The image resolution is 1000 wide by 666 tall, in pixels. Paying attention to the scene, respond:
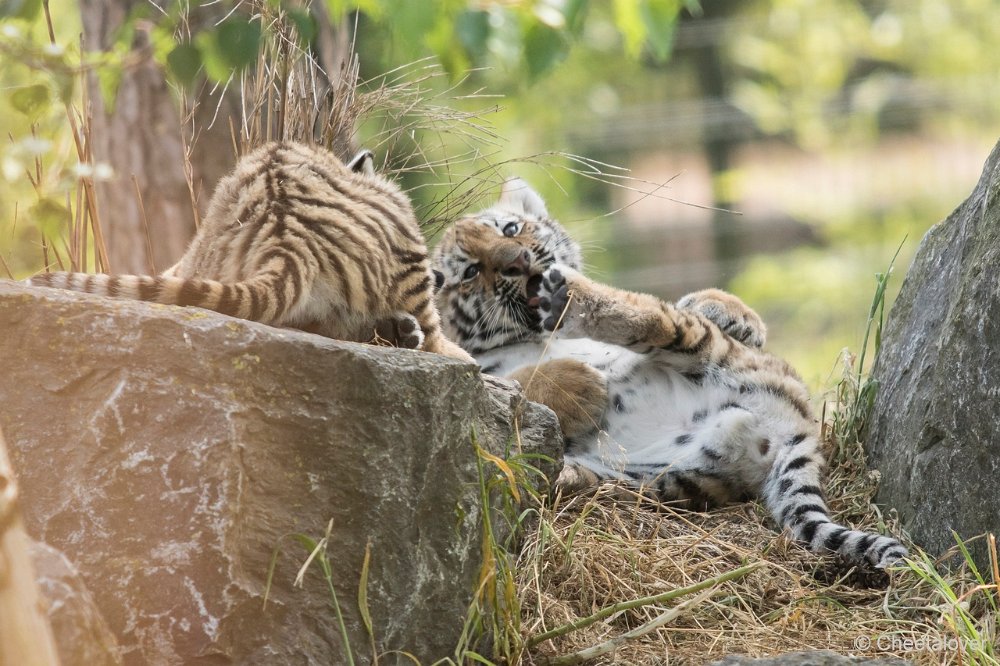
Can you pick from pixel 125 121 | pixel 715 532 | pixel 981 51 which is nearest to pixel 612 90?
pixel 981 51

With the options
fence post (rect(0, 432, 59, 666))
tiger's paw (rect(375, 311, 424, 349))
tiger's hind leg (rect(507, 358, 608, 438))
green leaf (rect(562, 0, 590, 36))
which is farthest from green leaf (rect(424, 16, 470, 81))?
fence post (rect(0, 432, 59, 666))

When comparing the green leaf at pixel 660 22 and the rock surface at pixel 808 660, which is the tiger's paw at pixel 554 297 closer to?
the green leaf at pixel 660 22

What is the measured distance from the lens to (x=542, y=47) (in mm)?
2600

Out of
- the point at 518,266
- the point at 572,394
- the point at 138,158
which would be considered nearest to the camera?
the point at 572,394

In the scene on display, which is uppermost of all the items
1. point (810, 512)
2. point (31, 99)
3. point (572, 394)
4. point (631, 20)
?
point (631, 20)

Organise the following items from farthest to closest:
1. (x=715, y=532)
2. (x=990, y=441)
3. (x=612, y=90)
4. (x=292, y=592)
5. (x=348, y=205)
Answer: (x=612, y=90) < (x=715, y=532) < (x=348, y=205) < (x=990, y=441) < (x=292, y=592)

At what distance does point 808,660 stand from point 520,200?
282 centimetres

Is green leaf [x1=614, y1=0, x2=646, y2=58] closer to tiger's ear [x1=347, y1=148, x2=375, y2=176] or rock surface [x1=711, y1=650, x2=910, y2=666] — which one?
tiger's ear [x1=347, y1=148, x2=375, y2=176]

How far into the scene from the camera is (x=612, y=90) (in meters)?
12.6

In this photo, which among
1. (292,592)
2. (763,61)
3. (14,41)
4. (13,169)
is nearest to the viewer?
(292,592)

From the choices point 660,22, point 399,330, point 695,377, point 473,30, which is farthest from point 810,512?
point 473,30

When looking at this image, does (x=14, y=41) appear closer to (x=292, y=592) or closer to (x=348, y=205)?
(x=348, y=205)

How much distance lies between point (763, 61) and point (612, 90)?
179cm

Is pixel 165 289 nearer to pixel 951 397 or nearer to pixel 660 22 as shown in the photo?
pixel 660 22
